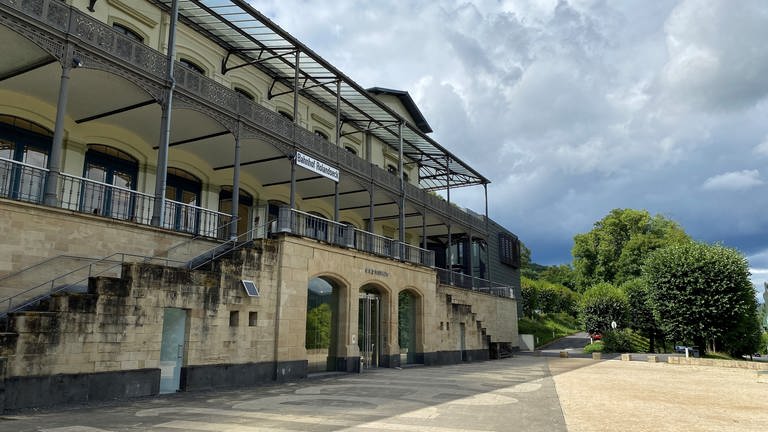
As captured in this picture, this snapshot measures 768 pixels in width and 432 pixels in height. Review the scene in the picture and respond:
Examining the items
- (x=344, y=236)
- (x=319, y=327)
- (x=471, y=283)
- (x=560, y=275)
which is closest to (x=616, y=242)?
(x=560, y=275)

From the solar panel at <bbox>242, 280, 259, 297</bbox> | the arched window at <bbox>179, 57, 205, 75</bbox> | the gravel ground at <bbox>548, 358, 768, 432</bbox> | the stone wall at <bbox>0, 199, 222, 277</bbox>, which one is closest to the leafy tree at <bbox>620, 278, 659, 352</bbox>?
the gravel ground at <bbox>548, 358, 768, 432</bbox>

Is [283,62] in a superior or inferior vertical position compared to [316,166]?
superior

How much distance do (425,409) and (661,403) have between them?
556cm

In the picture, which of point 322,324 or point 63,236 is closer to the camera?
point 63,236

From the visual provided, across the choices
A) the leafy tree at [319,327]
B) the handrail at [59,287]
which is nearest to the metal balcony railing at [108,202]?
the handrail at [59,287]

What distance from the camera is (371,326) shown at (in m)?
19.1

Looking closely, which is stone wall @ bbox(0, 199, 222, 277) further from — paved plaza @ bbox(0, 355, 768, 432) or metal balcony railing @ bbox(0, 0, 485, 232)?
metal balcony railing @ bbox(0, 0, 485, 232)

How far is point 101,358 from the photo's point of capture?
970 cm

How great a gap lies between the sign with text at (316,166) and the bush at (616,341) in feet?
75.2

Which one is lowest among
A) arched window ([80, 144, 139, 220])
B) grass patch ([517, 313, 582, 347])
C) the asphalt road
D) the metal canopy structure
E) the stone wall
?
the asphalt road

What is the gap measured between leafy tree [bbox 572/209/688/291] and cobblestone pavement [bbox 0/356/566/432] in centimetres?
4497

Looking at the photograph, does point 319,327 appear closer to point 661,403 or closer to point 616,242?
point 661,403

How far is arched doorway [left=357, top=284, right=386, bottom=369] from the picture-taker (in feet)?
60.6

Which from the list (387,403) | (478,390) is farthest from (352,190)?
(387,403)
